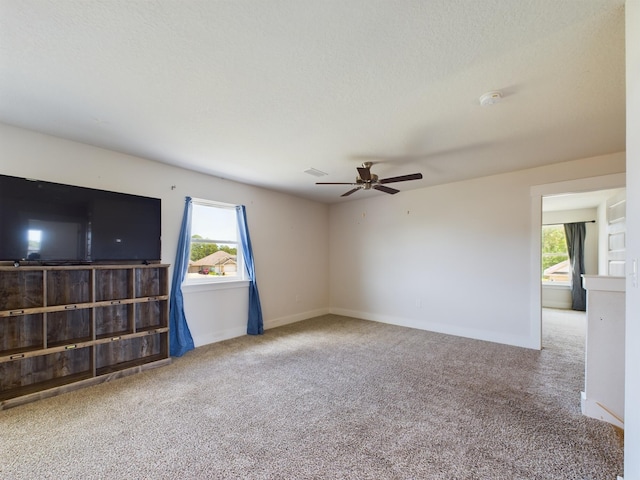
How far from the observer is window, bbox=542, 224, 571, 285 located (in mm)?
7465

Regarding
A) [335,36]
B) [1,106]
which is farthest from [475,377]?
[1,106]

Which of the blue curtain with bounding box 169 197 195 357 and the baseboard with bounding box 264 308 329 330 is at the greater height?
the blue curtain with bounding box 169 197 195 357

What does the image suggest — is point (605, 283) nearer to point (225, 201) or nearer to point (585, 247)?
point (225, 201)

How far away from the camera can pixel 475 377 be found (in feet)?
10.0

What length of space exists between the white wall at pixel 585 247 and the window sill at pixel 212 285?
25.2 feet

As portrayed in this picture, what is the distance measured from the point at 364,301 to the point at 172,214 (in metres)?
3.95

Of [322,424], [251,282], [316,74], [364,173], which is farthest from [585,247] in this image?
[316,74]

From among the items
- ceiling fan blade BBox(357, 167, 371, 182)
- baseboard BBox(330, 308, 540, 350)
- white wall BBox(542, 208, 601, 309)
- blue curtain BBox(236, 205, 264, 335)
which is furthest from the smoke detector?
white wall BBox(542, 208, 601, 309)

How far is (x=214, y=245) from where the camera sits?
178 inches

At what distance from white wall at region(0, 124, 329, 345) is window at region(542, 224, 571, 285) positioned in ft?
20.1

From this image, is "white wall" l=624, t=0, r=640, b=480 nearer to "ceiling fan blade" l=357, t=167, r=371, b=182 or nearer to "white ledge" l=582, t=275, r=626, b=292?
"white ledge" l=582, t=275, r=626, b=292

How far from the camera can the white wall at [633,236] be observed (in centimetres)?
125

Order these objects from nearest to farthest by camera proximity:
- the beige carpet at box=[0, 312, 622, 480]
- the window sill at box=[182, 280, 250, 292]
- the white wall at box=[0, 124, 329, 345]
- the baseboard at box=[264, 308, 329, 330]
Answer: the beige carpet at box=[0, 312, 622, 480] → the white wall at box=[0, 124, 329, 345] → the window sill at box=[182, 280, 250, 292] → the baseboard at box=[264, 308, 329, 330]

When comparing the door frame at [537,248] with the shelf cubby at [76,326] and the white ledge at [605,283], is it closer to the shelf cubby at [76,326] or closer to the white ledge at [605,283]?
the white ledge at [605,283]
